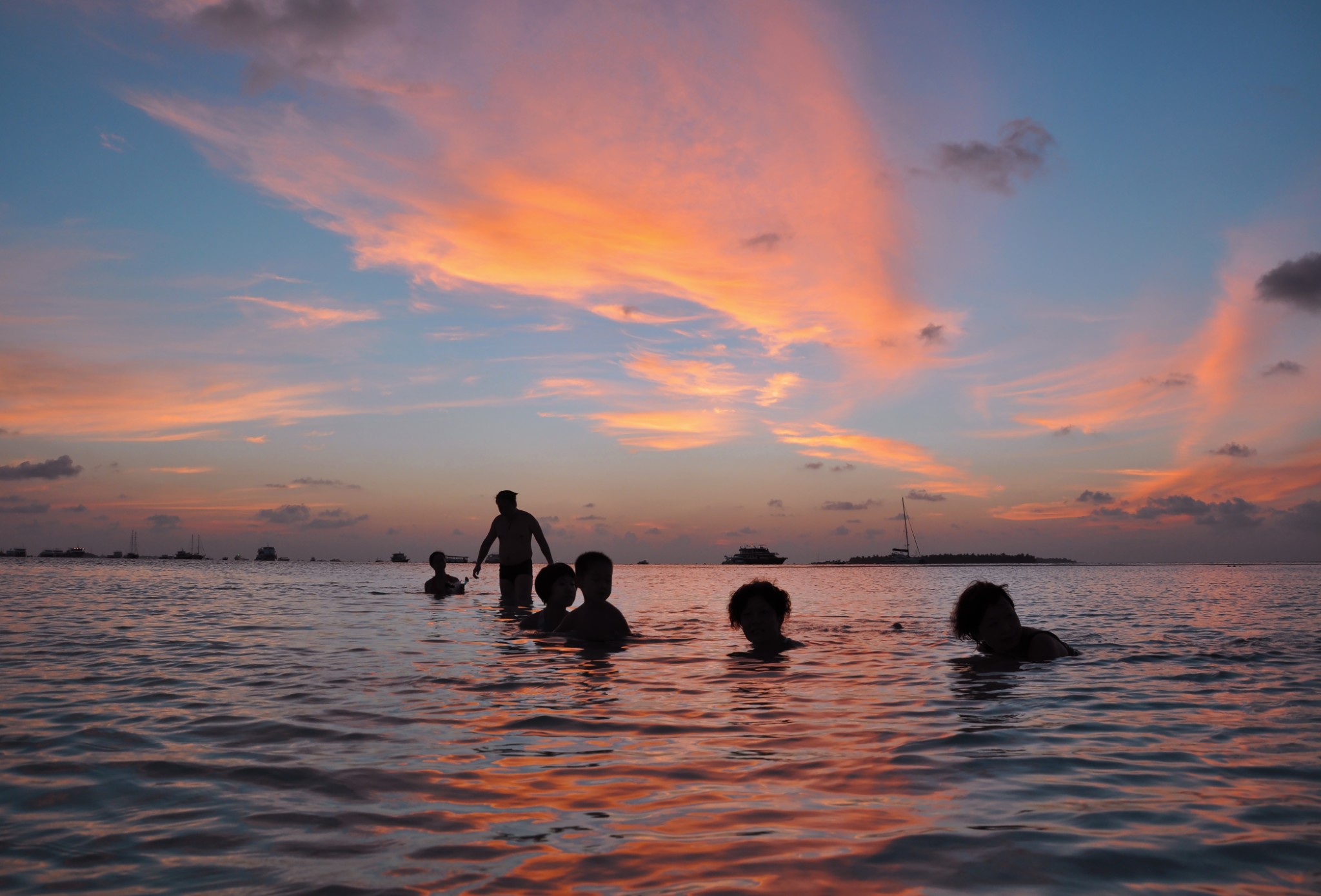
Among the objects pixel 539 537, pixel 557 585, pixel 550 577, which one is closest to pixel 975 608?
pixel 557 585

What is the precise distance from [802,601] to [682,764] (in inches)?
948

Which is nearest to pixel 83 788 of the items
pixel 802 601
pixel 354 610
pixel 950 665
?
pixel 950 665

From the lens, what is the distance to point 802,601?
28547mm

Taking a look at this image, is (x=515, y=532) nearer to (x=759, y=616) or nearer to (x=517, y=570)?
(x=517, y=570)

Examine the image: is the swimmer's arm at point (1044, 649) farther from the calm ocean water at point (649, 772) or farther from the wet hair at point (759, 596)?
the wet hair at point (759, 596)

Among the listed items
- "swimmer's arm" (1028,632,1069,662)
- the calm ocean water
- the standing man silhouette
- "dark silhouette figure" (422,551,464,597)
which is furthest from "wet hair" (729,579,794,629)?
"dark silhouette figure" (422,551,464,597)

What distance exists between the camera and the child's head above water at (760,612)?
11.6 metres

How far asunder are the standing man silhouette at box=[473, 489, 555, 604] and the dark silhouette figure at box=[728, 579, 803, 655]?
927cm

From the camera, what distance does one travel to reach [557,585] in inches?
526

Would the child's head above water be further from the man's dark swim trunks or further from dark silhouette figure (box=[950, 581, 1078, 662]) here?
the man's dark swim trunks

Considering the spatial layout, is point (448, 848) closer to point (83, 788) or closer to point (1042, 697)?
point (83, 788)

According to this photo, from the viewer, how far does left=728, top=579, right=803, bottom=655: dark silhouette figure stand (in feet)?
38.0

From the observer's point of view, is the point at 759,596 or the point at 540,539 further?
the point at 540,539

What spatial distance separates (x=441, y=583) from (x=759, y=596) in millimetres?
17000
